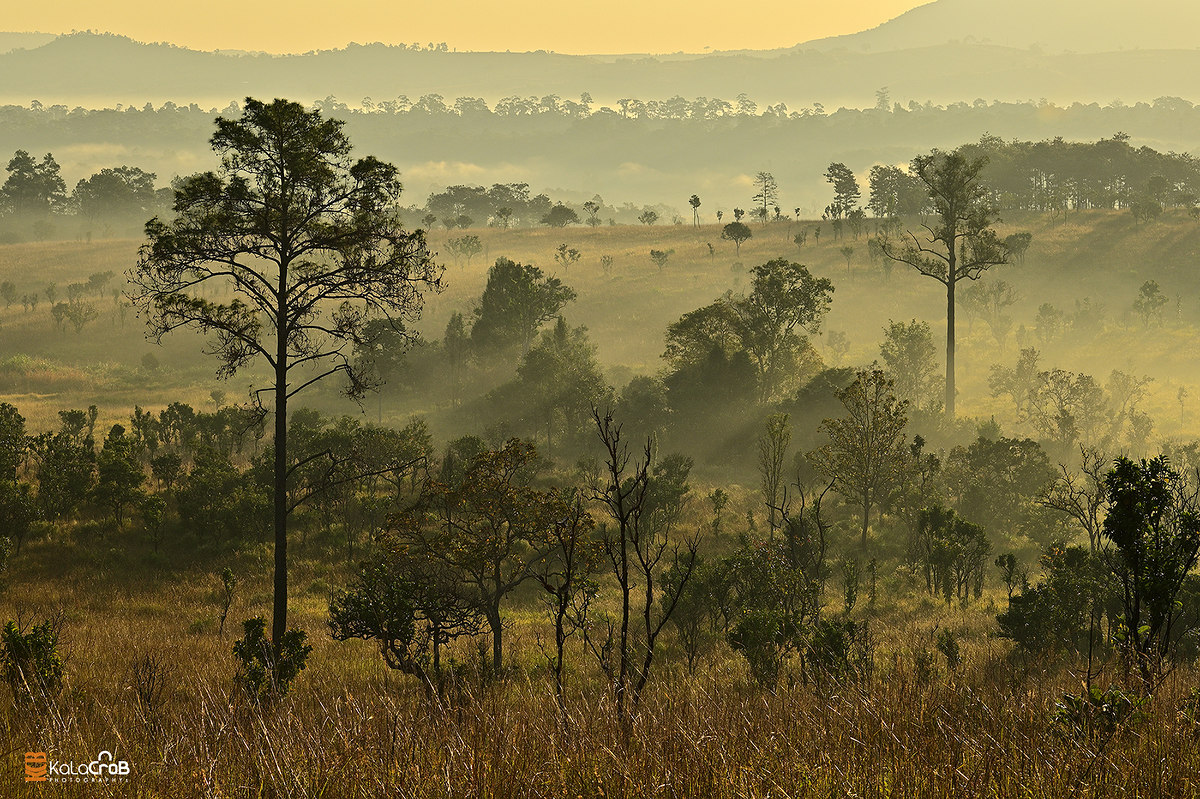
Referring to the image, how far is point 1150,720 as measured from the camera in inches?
275

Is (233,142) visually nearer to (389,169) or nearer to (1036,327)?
(389,169)

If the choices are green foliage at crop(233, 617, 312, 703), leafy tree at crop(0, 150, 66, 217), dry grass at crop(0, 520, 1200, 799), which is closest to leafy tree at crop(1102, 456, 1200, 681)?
dry grass at crop(0, 520, 1200, 799)

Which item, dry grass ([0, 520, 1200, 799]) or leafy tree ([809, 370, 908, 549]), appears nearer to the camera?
dry grass ([0, 520, 1200, 799])

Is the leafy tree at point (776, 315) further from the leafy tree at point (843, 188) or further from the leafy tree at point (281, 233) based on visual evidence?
the leafy tree at point (843, 188)

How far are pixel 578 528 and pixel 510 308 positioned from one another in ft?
178

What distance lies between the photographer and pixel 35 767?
6137mm

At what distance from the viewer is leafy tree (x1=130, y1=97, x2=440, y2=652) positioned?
15656 millimetres

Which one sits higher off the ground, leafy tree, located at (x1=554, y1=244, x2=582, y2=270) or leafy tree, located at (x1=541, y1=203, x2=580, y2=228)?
leafy tree, located at (x1=541, y1=203, x2=580, y2=228)

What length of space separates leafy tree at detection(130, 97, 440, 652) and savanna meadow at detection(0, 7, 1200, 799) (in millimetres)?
99

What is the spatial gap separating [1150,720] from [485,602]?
41.3ft

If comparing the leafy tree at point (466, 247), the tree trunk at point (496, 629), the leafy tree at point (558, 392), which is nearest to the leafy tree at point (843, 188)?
the leafy tree at point (466, 247)

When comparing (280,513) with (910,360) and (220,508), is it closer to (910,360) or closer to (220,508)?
(220,508)

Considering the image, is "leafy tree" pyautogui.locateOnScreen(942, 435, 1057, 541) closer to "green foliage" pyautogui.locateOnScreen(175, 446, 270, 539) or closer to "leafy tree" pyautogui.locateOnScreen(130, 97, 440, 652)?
"leafy tree" pyautogui.locateOnScreen(130, 97, 440, 652)

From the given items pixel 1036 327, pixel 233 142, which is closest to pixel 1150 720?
pixel 233 142
